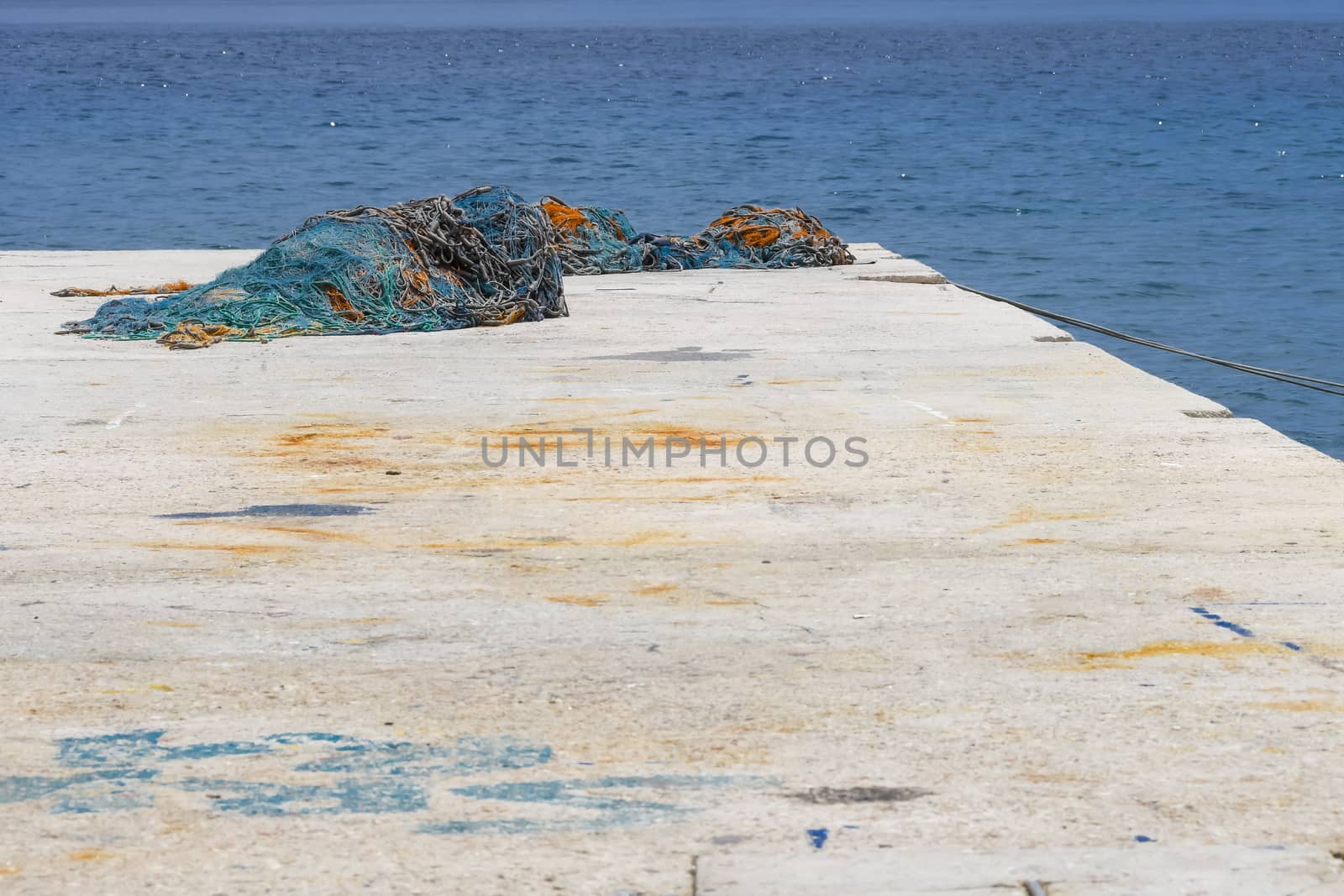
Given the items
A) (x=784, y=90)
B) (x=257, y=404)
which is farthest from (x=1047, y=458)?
(x=784, y=90)

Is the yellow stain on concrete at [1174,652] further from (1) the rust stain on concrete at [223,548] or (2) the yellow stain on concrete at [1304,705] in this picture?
(1) the rust stain on concrete at [223,548]

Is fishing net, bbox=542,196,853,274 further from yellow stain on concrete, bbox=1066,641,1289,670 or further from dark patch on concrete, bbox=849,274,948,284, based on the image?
yellow stain on concrete, bbox=1066,641,1289,670

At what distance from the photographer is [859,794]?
3.31 m

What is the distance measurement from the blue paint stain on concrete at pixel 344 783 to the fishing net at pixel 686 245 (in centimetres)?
819

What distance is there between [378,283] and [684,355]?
2031mm

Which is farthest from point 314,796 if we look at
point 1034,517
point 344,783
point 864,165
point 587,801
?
point 864,165

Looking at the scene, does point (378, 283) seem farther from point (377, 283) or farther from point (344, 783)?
point (344, 783)

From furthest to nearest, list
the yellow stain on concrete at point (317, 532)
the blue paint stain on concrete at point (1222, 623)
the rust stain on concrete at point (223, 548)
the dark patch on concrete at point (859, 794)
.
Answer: the yellow stain on concrete at point (317, 532), the rust stain on concrete at point (223, 548), the blue paint stain on concrete at point (1222, 623), the dark patch on concrete at point (859, 794)

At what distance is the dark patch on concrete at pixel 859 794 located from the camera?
3.28m

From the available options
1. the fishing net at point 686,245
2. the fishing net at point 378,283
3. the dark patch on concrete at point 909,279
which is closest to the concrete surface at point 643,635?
the fishing net at point 378,283

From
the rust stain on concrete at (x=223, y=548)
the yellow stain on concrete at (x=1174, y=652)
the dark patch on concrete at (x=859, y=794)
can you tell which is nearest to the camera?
the dark patch on concrete at (x=859, y=794)

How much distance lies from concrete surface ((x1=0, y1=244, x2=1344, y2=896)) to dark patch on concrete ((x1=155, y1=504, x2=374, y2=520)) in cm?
2

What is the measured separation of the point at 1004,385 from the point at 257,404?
339 cm

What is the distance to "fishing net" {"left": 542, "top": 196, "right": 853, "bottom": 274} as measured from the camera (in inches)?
465
